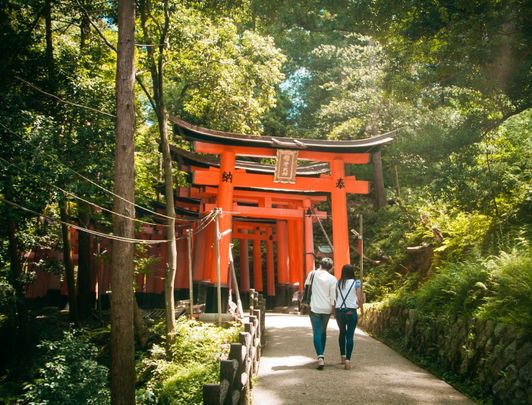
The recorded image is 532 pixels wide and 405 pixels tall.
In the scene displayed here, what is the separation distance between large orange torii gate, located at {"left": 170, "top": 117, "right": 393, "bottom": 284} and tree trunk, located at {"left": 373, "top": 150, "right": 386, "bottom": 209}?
632 cm

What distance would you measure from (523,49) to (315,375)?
6616mm

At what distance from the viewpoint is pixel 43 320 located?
17766 millimetres

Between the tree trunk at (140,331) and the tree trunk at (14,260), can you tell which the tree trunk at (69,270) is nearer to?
the tree trunk at (14,260)

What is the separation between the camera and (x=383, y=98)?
14258 mm

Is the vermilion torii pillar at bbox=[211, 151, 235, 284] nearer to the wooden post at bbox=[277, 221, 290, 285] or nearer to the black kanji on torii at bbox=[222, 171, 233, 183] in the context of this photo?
the black kanji on torii at bbox=[222, 171, 233, 183]

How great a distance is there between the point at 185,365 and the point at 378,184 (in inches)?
588

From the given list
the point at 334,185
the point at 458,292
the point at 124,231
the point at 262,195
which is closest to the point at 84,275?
the point at 262,195

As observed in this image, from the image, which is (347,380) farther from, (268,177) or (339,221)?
(268,177)

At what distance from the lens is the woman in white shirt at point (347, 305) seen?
8.20 meters

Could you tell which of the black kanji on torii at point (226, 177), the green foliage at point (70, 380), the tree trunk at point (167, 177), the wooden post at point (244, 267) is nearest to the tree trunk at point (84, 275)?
the black kanji on torii at point (226, 177)

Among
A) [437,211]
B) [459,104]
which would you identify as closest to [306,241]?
[437,211]

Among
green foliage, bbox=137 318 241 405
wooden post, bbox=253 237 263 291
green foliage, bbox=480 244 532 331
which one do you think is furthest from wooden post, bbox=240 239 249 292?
green foliage, bbox=480 244 532 331

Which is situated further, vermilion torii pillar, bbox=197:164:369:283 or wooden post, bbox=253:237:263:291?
wooden post, bbox=253:237:263:291

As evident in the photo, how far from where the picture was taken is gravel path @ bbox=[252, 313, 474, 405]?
22.5 feet
